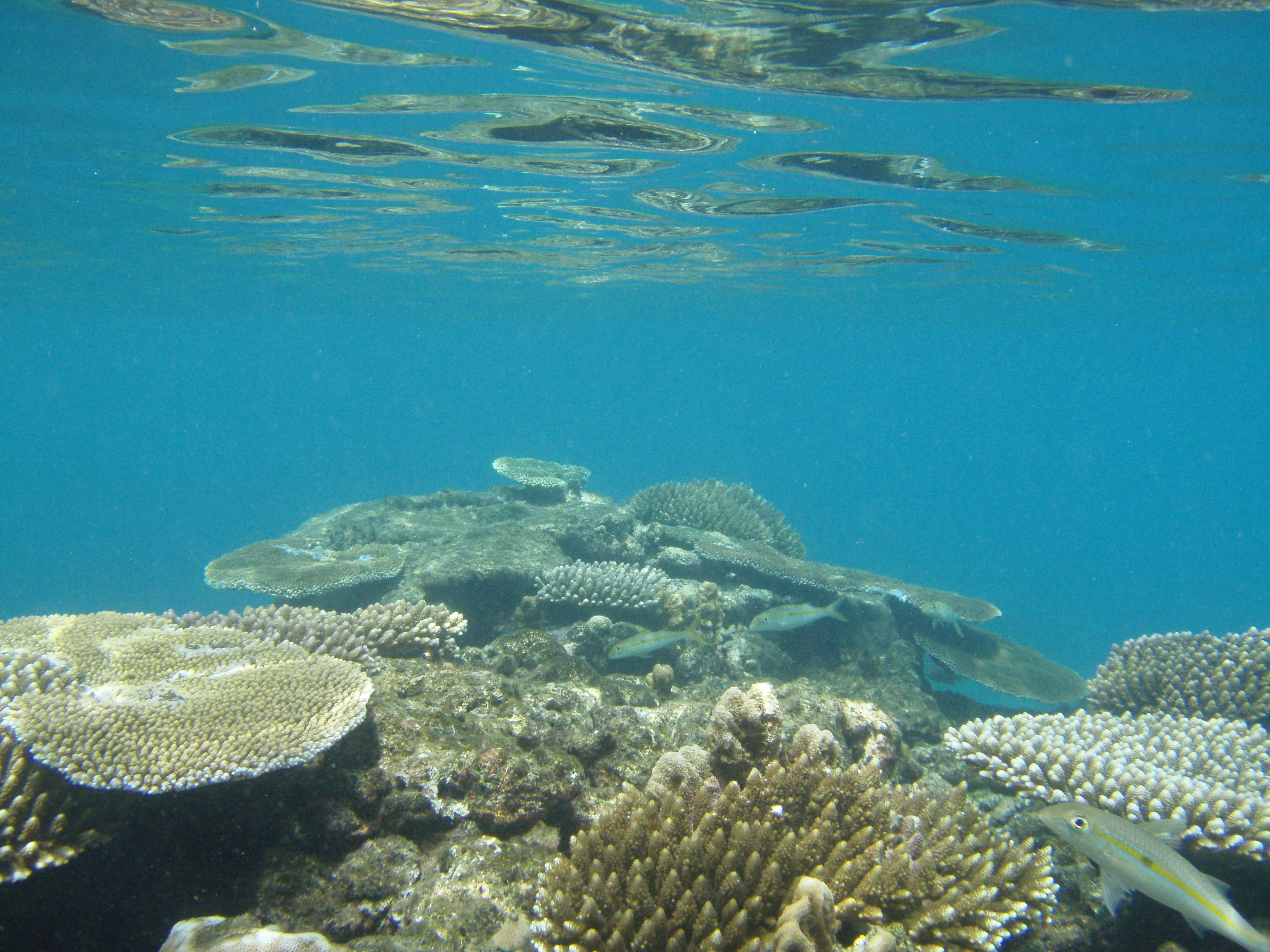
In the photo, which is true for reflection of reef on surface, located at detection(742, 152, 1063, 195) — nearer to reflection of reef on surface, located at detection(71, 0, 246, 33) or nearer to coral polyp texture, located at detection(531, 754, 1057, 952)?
reflection of reef on surface, located at detection(71, 0, 246, 33)

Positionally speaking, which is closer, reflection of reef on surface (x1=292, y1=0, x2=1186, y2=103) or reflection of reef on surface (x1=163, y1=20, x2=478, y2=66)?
reflection of reef on surface (x1=292, y1=0, x2=1186, y2=103)

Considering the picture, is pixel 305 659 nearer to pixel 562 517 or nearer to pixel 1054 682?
pixel 562 517

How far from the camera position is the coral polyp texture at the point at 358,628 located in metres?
5.68

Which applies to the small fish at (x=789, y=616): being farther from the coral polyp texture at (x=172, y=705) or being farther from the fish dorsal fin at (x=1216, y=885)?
the coral polyp texture at (x=172, y=705)

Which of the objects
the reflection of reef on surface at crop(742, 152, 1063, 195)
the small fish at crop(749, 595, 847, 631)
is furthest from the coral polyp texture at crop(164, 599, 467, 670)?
the reflection of reef on surface at crop(742, 152, 1063, 195)

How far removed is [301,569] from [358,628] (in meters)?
4.14

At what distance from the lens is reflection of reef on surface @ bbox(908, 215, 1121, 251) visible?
63.5ft

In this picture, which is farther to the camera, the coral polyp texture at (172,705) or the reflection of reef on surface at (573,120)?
the reflection of reef on surface at (573,120)

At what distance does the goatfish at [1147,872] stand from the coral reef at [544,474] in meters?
11.6

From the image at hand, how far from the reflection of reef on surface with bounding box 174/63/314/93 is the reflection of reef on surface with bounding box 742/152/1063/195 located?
9.39 m

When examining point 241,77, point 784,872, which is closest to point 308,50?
point 241,77

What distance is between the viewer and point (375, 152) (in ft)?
49.4

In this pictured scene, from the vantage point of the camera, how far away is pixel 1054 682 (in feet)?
31.7

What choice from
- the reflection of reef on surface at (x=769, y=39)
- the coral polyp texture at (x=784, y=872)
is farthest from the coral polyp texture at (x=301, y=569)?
the reflection of reef on surface at (x=769, y=39)
